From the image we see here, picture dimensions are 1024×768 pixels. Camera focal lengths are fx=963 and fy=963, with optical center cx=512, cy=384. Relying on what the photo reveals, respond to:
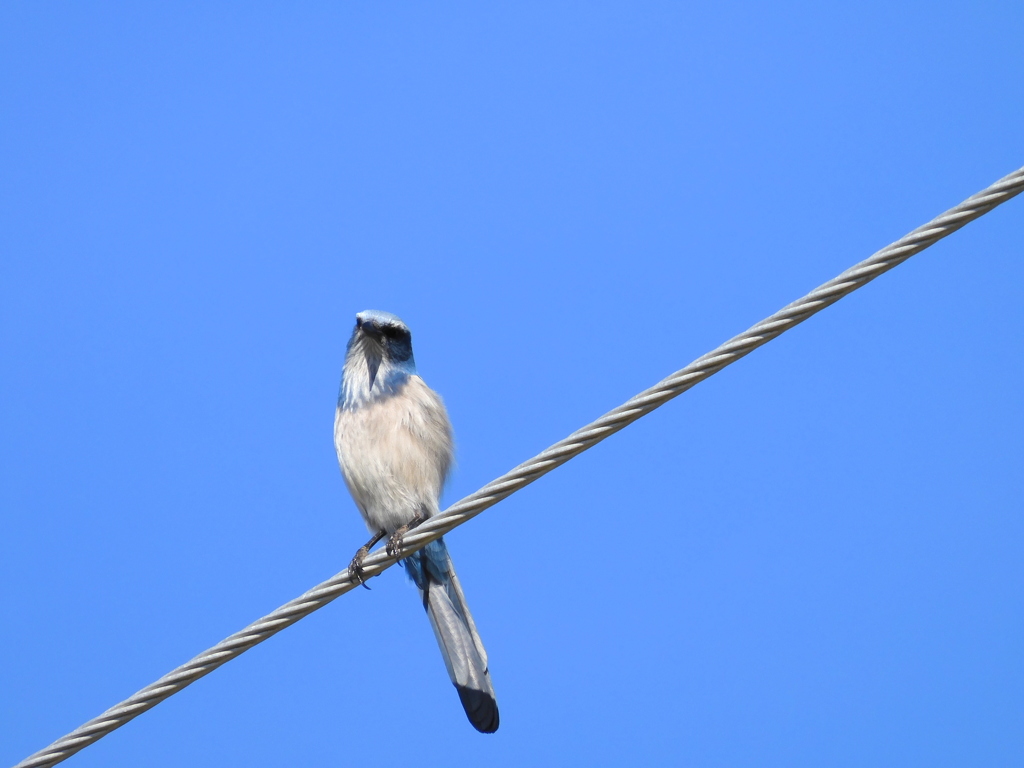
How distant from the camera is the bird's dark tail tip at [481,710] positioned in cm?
543

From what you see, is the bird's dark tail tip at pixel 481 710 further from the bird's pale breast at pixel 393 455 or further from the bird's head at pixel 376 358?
the bird's head at pixel 376 358

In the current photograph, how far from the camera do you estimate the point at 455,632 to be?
5.62 meters

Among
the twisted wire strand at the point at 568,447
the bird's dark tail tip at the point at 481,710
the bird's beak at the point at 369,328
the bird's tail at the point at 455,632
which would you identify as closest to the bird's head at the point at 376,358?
the bird's beak at the point at 369,328

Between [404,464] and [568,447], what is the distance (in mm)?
2644

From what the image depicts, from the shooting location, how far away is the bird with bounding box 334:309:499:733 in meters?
5.57

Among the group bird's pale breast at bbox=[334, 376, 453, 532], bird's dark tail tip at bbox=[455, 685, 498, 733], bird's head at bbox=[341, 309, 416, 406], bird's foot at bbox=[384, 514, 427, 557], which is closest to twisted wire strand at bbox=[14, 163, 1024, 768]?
bird's foot at bbox=[384, 514, 427, 557]

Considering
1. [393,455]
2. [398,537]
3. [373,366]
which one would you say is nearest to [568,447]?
[398,537]

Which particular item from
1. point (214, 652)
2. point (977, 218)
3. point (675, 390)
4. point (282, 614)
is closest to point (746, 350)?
point (675, 390)

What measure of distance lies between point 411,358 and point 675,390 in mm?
3406

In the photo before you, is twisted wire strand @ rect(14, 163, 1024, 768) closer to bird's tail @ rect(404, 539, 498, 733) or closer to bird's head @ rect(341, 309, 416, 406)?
bird's tail @ rect(404, 539, 498, 733)

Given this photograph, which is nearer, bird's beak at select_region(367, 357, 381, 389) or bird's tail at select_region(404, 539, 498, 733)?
bird's tail at select_region(404, 539, 498, 733)

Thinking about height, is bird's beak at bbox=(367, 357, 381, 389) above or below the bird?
above

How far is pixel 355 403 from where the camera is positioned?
20.4ft

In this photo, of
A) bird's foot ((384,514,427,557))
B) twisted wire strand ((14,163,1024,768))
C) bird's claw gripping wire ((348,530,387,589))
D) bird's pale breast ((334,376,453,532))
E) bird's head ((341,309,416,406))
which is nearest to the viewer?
twisted wire strand ((14,163,1024,768))
